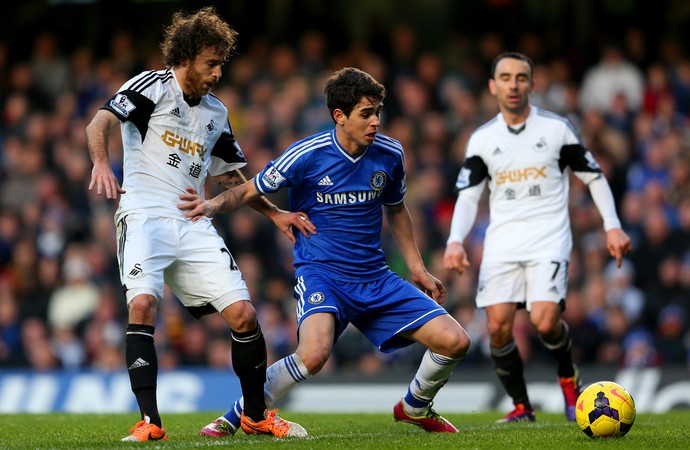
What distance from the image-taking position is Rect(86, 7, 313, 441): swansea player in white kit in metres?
7.22

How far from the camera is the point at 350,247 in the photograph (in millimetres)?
7742

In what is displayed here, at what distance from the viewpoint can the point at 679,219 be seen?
1465 cm

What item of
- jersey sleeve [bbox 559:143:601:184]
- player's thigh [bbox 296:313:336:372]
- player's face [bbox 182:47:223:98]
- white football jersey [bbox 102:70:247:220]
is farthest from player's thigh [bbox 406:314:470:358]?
jersey sleeve [bbox 559:143:601:184]

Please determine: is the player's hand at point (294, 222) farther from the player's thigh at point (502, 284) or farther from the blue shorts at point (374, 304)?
the player's thigh at point (502, 284)

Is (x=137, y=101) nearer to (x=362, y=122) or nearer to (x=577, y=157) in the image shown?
(x=362, y=122)

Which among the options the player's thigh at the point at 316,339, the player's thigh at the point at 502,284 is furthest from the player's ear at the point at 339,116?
the player's thigh at the point at 502,284

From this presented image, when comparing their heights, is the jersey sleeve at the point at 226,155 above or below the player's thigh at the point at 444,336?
above

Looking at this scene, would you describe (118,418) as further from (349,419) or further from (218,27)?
(218,27)

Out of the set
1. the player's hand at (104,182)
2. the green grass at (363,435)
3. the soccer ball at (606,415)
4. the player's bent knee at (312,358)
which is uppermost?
the player's hand at (104,182)

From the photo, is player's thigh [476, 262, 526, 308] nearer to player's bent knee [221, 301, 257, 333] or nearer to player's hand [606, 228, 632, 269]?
Result: player's hand [606, 228, 632, 269]

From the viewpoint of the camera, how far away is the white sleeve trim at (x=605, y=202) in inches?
359

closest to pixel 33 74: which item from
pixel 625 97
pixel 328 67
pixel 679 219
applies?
pixel 328 67

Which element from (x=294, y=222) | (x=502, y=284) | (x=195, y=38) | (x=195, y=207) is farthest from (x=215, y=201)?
(x=502, y=284)

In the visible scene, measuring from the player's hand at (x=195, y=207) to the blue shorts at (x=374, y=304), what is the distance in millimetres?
799
